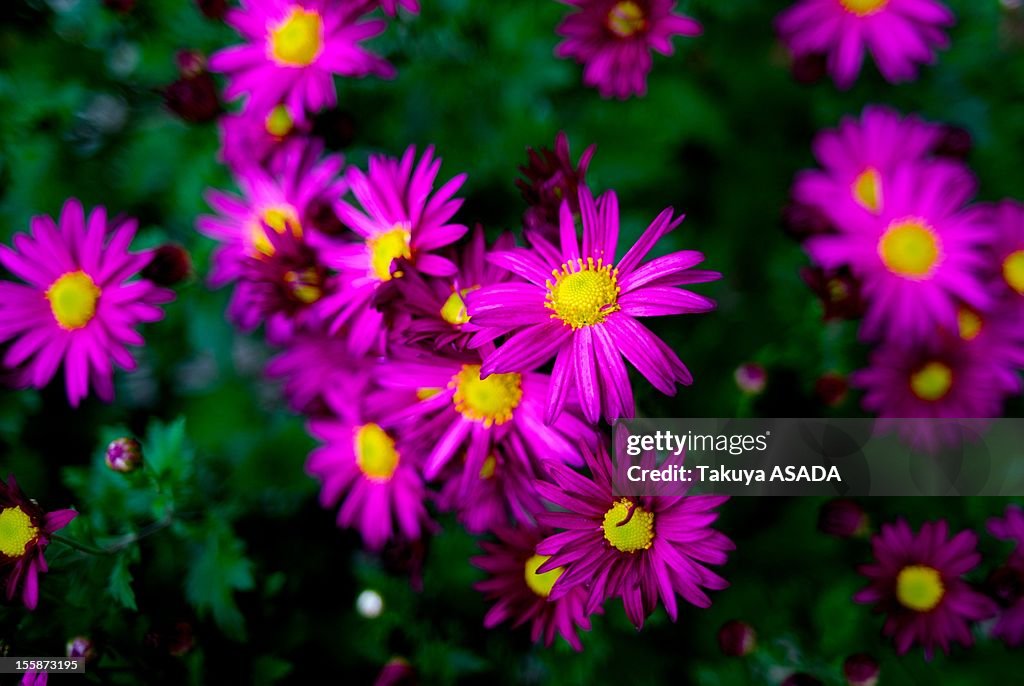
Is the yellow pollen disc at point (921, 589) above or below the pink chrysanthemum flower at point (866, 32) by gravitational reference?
below

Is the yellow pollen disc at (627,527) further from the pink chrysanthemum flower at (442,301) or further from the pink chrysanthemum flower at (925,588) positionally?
the pink chrysanthemum flower at (925,588)

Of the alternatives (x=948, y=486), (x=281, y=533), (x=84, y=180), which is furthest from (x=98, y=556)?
(x=948, y=486)

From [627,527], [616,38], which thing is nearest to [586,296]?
[627,527]

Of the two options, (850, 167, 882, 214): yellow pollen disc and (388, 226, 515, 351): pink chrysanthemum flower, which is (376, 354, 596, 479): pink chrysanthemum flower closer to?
(388, 226, 515, 351): pink chrysanthemum flower

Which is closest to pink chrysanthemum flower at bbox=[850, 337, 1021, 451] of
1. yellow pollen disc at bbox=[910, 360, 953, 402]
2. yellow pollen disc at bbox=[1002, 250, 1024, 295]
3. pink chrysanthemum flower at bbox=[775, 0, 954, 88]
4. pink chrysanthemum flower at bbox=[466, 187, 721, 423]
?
yellow pollen disc at bbox=[910, 360, 953, 402]

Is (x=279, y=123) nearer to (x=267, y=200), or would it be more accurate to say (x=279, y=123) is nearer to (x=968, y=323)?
(x=267, y=200)

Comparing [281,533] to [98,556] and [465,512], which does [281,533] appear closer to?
[98,556]

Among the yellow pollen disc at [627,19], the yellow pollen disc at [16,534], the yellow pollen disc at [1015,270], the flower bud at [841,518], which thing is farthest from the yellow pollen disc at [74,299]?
the yellow pollen disc at [1015,270]
